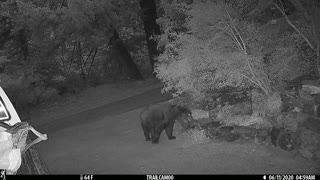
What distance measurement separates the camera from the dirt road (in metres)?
9.01

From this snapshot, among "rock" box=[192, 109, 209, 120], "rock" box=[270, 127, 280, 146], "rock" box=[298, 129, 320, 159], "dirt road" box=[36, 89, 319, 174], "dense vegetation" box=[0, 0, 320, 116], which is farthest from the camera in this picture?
"rock" box=[192, 109, 209, 120]

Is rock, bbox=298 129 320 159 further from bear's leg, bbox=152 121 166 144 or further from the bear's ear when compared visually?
bear's leg, bbox=152 121 166 144

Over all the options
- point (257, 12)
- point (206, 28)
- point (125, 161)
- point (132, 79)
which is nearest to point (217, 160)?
point (125, 161)

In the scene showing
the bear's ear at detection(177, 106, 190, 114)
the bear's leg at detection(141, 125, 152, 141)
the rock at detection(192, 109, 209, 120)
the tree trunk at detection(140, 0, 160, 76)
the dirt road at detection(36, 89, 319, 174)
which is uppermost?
the tree trunk at detection(140, 0, 160, 76)

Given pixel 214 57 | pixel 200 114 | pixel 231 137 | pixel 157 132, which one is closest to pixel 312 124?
pixel 231 137

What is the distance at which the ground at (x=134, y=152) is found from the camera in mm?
9070

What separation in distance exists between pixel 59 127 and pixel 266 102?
9141mm

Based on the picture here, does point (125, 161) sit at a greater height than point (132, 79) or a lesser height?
lesser

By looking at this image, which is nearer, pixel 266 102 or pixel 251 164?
pixel 251 164

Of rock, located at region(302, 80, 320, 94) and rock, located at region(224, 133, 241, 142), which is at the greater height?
rock, located at region(302, 80, 320, 94)

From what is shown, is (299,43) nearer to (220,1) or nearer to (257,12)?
(257,12)

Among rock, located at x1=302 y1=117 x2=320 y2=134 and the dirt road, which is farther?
the dirt road

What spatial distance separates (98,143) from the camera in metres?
12.6

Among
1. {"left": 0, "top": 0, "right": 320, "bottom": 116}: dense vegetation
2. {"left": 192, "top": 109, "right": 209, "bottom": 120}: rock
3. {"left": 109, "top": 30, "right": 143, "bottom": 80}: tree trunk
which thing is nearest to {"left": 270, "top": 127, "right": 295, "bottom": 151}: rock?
{"left": 0, "top": 0, "right": 320, "bottom": 116}: dense vegetation
